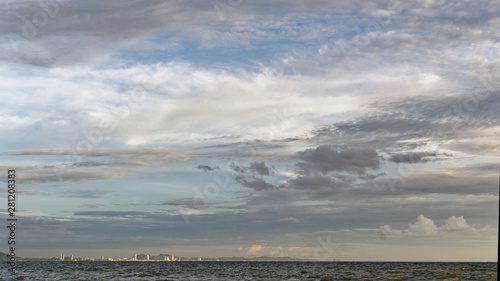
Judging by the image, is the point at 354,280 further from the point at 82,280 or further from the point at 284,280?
the point at 82,280

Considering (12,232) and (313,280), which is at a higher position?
(12,232)

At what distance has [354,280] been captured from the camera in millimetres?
82250

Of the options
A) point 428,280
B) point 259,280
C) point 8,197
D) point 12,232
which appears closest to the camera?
point 8,197

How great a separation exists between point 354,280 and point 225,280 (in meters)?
22.4

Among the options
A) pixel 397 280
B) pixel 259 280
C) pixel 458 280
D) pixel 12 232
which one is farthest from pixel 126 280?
pixel 458 280

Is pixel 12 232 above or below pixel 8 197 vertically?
below

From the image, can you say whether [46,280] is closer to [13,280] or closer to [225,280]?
[13,280]

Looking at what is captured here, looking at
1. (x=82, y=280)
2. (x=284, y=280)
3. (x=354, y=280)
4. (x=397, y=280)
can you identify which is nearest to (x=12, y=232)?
(x=82, y=280)

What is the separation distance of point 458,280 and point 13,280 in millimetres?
73849

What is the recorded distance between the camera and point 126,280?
283 ft

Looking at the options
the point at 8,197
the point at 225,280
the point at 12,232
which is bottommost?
the point at 225,280

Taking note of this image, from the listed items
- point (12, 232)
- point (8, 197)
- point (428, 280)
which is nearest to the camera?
point (8, 197)

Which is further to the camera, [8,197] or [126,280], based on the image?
[126,280]

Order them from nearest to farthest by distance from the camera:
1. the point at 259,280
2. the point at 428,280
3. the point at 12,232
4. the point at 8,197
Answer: the point at 8,197
the point at 12,232
the point at 428,280
the point at 259,280
